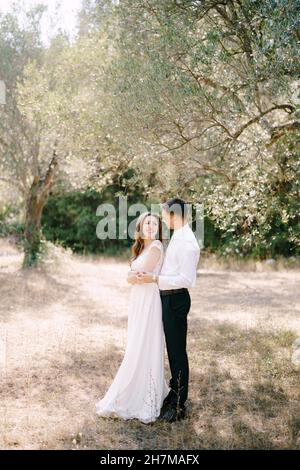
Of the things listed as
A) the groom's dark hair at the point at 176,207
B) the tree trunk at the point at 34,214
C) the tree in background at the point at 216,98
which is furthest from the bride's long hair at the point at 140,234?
the tree trunk at the point at 34,214

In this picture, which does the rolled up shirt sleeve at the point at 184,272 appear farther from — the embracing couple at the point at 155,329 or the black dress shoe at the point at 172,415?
the black dress shoe at the point at 172,415

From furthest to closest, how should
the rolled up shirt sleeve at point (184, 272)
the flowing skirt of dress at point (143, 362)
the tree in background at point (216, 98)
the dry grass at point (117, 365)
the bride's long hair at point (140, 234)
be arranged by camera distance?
the tree in background at point (216, 98), the bride's long hair at point (140, 234), the flowing skirt of dress at point (143, 362), the rolled up shirt sleeve at point (184, 272), the dry grass at point (117, 365)

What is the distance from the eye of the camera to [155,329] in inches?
222

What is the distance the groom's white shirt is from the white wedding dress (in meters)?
0.20

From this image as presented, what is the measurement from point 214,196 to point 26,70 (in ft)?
26.5

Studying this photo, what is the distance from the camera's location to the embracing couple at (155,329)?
5504 mm

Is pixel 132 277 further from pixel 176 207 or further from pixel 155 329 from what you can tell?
pixel 176 207

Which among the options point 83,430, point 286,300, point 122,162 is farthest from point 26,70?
point 83,430

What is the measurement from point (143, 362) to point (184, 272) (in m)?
1.14

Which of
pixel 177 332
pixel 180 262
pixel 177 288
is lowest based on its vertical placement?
pixel 177 332

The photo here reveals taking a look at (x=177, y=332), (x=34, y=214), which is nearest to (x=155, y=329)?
(x=177, y=332)

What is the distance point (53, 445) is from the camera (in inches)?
194

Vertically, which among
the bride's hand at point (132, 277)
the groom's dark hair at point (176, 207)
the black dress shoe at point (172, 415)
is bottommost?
the black dress shoe at point (172, 415)

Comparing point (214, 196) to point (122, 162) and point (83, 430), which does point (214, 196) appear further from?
point (83, 430)
